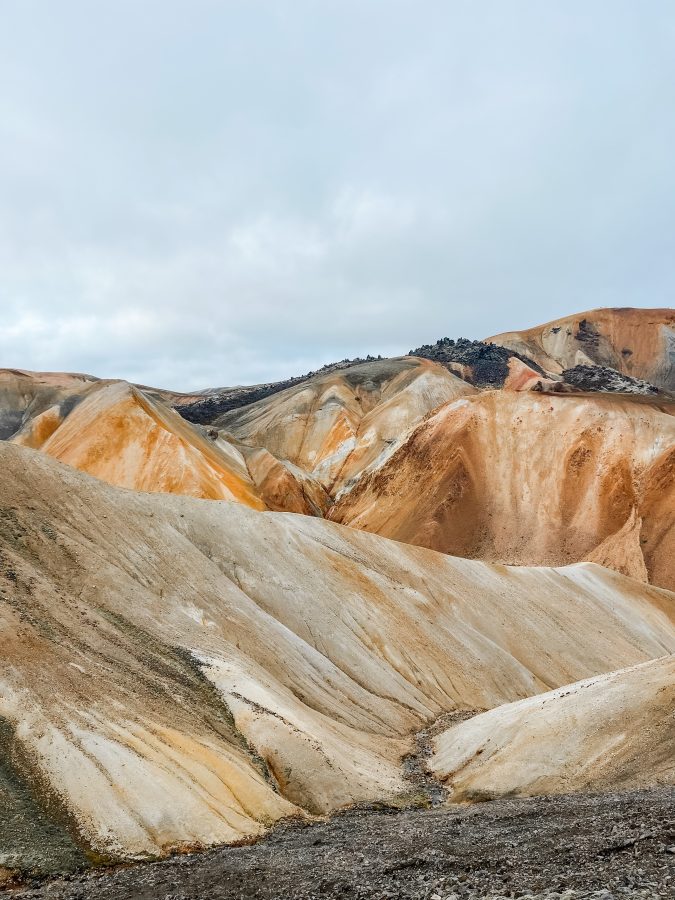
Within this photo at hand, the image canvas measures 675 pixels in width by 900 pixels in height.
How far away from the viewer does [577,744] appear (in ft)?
68.1

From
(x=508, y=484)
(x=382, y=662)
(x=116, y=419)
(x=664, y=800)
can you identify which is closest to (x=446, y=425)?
(x=508, y=484)

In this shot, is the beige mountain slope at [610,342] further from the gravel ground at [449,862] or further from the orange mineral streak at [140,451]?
the gravel ground at [449,862]

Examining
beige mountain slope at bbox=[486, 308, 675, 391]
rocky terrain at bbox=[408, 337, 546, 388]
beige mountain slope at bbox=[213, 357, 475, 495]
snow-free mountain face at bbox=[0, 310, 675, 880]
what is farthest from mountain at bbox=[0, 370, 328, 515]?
beige mountain slope at bbox=[486, 308, 675, 391]

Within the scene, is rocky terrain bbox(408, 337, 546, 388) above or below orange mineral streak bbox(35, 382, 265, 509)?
above

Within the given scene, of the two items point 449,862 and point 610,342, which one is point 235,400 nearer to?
point 610,342

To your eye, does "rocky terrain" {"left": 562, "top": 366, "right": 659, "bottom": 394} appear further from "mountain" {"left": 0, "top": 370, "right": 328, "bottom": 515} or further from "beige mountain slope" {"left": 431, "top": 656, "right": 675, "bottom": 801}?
"beige mountain slope" {"left": 431, "top": 656, "right": 675, "bottom": 801}

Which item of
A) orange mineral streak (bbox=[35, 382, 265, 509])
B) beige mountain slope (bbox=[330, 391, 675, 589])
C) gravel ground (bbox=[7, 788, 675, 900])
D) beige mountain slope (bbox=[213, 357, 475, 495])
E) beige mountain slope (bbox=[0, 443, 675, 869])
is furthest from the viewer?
beige mountain slope (bbox=[213, 357, 475, 495])

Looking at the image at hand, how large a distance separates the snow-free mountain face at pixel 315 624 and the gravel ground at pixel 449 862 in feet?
4.40

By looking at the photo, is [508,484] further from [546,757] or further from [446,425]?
[546,757]

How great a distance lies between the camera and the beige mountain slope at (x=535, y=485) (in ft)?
200

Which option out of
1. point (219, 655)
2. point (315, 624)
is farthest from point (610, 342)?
point (219, 655)

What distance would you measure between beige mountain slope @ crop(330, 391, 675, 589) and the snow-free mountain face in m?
0.24

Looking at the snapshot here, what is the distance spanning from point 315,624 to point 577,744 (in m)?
13.8

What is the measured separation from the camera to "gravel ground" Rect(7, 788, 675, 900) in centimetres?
1007
